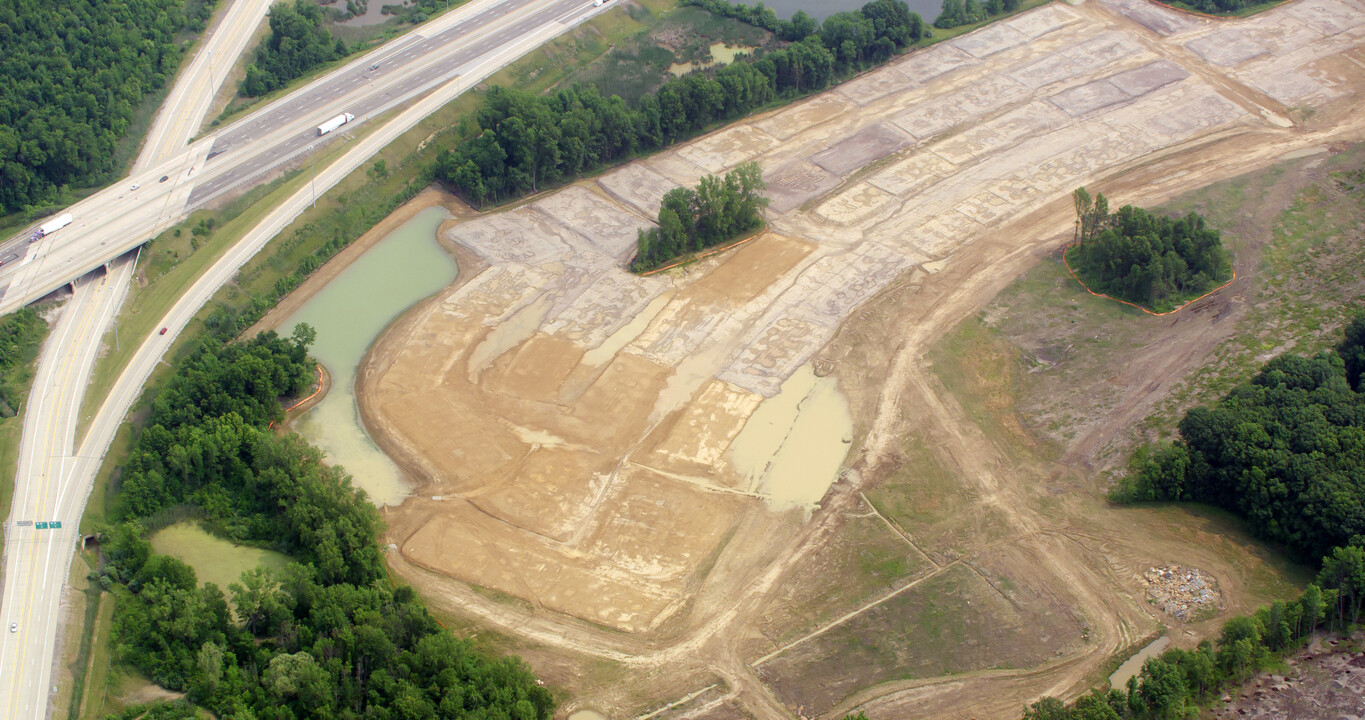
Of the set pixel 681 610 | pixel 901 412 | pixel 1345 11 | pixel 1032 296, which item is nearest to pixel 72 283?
pixel 681 610

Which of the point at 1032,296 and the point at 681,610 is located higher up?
the point at 1032,296

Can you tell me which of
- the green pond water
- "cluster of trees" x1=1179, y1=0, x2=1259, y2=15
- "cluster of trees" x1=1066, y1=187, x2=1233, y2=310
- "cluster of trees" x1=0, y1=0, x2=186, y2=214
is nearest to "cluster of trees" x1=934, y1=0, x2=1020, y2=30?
"cluster of trees" x1=1179, y1=0, x2=1259, y2=15

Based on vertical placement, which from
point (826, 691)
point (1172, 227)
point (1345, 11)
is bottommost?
point (826, 691)

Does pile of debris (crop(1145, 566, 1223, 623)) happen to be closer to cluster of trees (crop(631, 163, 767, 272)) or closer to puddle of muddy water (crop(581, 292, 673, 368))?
puddle of muddy water (crop(581, 292, 673, 368))

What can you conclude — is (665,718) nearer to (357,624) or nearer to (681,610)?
(681,610)

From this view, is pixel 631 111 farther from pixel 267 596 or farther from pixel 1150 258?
pixel 267 596

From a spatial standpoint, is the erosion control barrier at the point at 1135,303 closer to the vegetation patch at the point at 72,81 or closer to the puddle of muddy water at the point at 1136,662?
the puddle of muddy water at the point at 1136,662
